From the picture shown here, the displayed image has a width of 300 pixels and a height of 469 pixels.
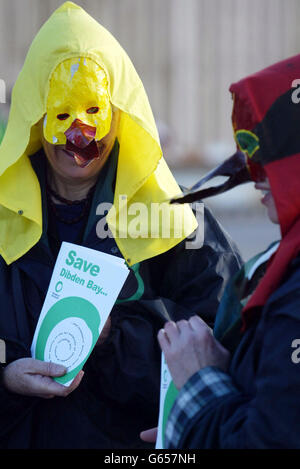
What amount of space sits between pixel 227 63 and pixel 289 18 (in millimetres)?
1637

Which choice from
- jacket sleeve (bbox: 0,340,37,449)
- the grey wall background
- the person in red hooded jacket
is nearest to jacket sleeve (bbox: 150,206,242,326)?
jacket sleeve (bbox: 0,340,37,449)

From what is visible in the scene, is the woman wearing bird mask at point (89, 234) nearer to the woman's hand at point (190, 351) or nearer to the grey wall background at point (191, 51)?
the woman's hand at point (190, 351)

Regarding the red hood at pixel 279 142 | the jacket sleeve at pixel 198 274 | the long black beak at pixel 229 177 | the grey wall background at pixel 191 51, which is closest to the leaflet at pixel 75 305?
the jacket sleeve at pixel 198 274

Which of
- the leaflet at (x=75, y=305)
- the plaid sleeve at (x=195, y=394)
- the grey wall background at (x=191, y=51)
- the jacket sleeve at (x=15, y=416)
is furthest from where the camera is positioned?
the grey wall background at (x=191, y=51)

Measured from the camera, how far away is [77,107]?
264 cm

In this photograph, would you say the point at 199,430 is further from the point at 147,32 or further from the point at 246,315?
the point at 147,32

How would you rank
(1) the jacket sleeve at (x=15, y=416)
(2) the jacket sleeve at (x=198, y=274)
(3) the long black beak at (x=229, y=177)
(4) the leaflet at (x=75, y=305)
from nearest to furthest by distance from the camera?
1. (3) the long black beak at (x=229, y=177)
2. (4) the leaflet at (x=75, y=305)
3. (1) the jacket sleeve at (x=15, y=416)
4. (2) the jacket sleeve at (x=198, y=274)

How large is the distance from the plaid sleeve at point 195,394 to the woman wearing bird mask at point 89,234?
0.62m

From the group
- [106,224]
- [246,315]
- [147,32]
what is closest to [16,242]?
[106,224]

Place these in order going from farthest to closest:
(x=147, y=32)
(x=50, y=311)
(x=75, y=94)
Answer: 1. (x=147, y=32)
2. (x=75, y=94)
3. (x=50, y=311)

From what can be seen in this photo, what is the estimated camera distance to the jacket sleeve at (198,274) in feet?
8.52

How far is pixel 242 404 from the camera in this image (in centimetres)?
175

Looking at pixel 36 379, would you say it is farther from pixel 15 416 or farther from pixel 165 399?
pixel 165 399

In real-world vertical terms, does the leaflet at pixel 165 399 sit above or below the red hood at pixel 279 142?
below
